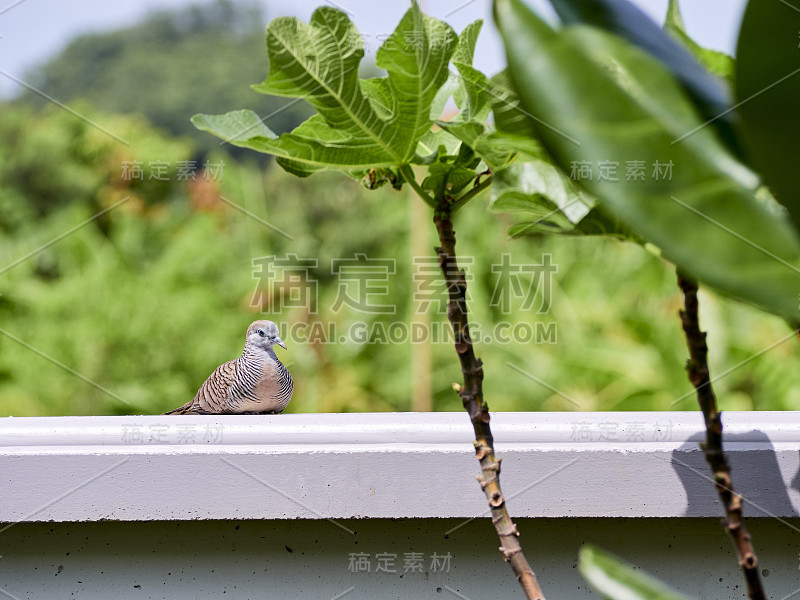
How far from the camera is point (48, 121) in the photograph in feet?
9.64

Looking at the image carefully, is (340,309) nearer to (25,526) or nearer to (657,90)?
(25,526)

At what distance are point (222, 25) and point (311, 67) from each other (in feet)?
34.9

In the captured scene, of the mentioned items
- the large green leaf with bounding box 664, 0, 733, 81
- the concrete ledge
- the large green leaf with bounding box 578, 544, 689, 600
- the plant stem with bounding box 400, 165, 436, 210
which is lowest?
the large green leaf with bounding box 578, 544, 689, 600

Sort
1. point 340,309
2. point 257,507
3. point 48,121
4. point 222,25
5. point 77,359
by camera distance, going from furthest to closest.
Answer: point 222,25 < point 48,121 < point 340,309 < point 77,359 < point 257,507

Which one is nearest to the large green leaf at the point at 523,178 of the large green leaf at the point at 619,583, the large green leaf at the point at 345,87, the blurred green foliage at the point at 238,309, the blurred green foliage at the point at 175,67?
the large green leaf at the point at 345,87

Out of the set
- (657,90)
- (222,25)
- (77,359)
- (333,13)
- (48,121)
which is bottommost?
(657,90)

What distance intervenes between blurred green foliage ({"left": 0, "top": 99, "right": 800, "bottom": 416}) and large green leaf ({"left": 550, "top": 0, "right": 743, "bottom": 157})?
1591 millimetres

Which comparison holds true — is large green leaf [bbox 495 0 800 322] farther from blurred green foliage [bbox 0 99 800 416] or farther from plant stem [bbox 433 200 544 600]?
blurred green foliage [bbox 0 99 800 416]

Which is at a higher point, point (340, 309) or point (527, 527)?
point (340, 309)

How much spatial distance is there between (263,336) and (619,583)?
19.5 inches

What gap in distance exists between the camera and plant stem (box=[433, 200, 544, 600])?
1.03 feet

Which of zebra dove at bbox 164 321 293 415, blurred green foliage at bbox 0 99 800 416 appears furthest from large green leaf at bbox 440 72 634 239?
blurred green foliage at bbox 0 99 800 416

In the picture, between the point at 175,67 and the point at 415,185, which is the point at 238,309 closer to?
the point at 415,185

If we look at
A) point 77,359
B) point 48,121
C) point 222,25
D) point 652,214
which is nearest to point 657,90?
point 652,214
